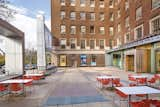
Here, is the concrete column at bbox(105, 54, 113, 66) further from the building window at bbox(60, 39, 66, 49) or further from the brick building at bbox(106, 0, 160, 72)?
the building window at bbox(60, 39, 66, 49)

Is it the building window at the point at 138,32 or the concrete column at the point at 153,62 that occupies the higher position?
the building window at the point at 138,32

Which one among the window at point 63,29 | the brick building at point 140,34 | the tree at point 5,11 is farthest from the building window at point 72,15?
the tree at point 5,11

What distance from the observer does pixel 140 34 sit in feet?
95.7

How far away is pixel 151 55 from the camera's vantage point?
22.9 meters

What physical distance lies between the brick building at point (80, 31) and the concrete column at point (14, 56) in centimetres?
2809

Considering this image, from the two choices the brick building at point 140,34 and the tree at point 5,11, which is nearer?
the tree at point 5,11

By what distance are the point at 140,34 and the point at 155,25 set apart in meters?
4.59

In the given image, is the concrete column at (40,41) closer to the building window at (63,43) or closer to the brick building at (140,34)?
the brick building at (140,34)

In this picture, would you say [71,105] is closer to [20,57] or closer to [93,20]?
[20,57]

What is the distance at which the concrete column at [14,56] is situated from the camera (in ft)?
53.7

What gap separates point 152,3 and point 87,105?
71.6ft

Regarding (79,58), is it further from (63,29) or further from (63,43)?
(63,29)

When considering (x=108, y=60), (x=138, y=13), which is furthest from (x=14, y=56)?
(x=108, y=60)

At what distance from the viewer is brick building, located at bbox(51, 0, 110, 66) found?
149ft
